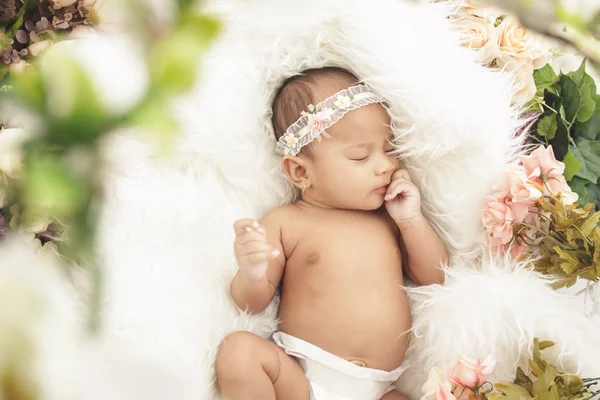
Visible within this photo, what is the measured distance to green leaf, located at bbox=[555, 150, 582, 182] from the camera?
1.22 m

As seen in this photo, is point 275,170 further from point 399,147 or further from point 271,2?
point 271,2

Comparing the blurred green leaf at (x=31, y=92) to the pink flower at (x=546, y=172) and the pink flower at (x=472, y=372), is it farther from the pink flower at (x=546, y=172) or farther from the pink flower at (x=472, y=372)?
the pink flower at (x=546, y=172)

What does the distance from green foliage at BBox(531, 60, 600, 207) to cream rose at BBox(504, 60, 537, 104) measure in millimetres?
41

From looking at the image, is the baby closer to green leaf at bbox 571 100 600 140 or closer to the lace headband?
the lace headband

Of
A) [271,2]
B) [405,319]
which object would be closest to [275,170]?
[405,319]

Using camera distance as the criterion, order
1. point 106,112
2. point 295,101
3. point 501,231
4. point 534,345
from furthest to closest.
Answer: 1. point 295,101
2. point 501,231
3. point 534,345
4. point 106,112

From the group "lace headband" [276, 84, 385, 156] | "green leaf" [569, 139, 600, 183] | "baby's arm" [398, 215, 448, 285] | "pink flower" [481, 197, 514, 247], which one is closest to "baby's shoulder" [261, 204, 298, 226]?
"lace headband" [276, 84, 385, 156]

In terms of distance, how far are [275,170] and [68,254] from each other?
47.3 inches

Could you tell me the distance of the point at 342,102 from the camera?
1173mm

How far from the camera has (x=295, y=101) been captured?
1219mm

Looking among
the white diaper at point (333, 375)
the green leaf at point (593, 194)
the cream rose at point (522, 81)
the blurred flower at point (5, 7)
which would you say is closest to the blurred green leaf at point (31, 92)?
the blurred flower at point (5, 7)

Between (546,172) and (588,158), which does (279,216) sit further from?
(588,158)

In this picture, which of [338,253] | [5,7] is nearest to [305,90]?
[338,253]

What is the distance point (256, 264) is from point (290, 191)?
0.29 meters
